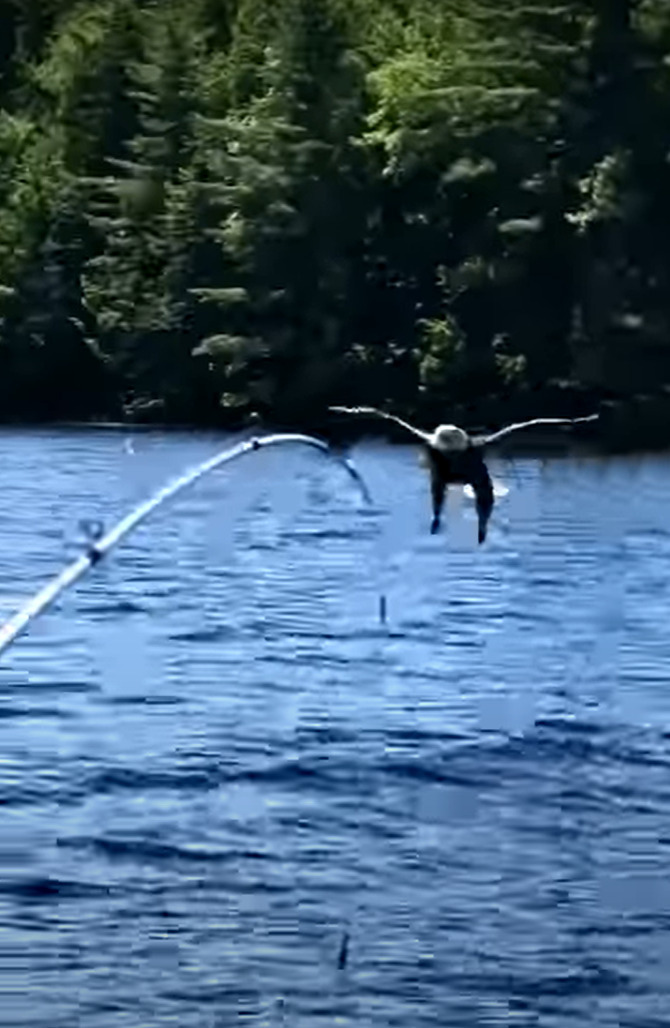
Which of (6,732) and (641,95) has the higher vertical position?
(641,95)

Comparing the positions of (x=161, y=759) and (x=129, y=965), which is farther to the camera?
(x=161, y=759)

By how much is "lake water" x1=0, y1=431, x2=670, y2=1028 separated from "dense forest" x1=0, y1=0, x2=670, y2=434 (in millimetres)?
32585

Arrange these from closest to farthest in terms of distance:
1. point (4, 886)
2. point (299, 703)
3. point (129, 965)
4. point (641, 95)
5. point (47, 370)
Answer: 1. point (129, 965)
2. point (4, 886)
3. point (299, 703)
4. point (641, 95)
5. point (47, 370)

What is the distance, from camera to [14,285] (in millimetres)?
93250

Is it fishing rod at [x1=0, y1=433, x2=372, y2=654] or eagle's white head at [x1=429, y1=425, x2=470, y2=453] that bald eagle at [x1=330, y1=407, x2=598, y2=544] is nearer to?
eagle's white head at [x1=429, y1=425, x2=470, y2=453]

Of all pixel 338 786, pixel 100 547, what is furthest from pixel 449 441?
pixel 100 547

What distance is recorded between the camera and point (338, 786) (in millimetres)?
24234

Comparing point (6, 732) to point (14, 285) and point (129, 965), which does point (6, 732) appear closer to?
point (129, 965)

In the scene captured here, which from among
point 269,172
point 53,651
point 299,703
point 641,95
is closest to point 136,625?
point 53,651

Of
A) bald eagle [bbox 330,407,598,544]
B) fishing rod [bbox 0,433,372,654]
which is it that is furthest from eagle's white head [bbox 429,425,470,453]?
fishing rod [bbox 0,433,372,654]

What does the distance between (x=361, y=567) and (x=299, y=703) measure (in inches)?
509

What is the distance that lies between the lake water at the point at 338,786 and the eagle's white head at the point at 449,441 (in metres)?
2.11

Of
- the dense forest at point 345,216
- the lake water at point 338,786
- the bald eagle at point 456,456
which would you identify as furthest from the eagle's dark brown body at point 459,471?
the dense forest at point 345,216

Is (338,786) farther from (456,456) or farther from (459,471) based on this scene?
(459,471)
